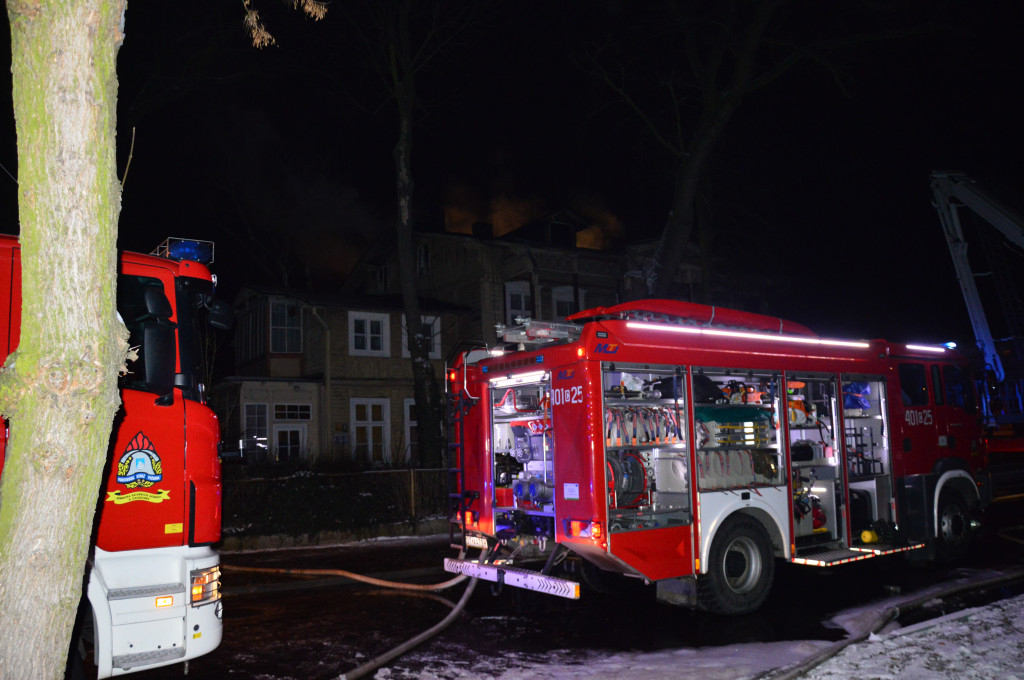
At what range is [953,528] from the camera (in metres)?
10.3

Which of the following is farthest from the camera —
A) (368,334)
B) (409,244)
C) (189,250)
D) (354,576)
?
(368,334)

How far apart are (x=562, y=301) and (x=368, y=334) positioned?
795 centimetres

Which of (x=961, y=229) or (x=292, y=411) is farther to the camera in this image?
(x=292, y=411)

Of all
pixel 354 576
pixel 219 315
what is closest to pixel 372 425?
pixel 354 576

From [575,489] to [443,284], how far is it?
2486 centimetres

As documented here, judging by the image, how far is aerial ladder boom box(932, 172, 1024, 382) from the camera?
19.3 meters

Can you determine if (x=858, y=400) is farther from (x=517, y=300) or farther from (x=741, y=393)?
(x=517, y=300)

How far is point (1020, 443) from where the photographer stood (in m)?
18.1

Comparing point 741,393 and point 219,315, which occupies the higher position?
point 219,315

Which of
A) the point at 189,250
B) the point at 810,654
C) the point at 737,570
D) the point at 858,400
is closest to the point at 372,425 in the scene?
the point at 858,400

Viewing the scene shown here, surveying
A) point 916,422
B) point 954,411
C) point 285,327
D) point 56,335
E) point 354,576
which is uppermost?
point 285,327

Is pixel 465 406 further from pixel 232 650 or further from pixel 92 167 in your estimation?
pixel 92 167

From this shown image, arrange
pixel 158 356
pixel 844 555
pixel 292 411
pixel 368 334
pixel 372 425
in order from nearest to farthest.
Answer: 1. pixel 158 356
2. pixel 844 555
3. pixel 292 411
4. pixel 372 425
5. pixel 368 334

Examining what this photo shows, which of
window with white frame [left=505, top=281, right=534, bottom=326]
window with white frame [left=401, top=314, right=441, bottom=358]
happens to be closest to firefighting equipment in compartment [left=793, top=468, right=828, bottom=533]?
window with white frame [left=401, top=314, right=441, bottom=358]
